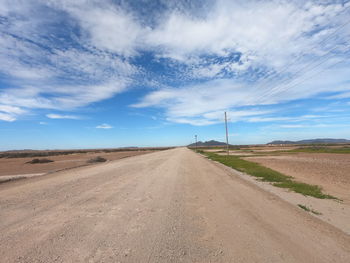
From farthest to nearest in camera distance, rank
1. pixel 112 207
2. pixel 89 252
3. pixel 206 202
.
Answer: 1. pixel 206 202
2. pixel 112 207
3. pixel 89 252

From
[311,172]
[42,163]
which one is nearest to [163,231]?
[311,172]

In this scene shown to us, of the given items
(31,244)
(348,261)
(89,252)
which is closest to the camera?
(348,261)

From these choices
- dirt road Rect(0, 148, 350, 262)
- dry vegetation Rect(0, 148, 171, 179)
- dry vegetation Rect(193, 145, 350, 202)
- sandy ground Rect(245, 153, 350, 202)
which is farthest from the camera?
dry vegetation Rect(0, 148, 171, 179)

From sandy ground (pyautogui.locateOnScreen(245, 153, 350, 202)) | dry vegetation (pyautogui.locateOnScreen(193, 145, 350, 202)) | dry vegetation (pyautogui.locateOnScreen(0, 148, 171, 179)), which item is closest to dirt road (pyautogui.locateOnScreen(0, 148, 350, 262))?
dry vegetation (pyautogui.locateOnScreen(193, 145, 350, 202))

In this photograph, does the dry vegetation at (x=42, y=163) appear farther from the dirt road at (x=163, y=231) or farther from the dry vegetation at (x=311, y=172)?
the dry vegetation at (x=311, y=172)

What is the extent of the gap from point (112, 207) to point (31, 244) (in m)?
2.89

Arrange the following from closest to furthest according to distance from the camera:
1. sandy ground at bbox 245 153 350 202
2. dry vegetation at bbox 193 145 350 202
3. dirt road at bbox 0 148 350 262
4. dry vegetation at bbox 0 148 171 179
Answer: dirt road at bbox 0 148 350 262 < dry vegetation at bbox 193 145 350 202 < sandy ground at bbox 245 153 350 202 < dry vegetation at bbox 0 148 171 179

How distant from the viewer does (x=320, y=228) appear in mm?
5410

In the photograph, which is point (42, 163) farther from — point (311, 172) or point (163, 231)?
point (311, 172)

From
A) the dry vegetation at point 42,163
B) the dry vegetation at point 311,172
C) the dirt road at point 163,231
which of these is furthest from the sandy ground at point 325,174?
the dry vegetation at point 42,163

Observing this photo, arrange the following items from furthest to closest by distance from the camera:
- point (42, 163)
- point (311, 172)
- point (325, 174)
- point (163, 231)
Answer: point (42, 163) → point (311, 172) → point (325, 174) → point (163, 231)

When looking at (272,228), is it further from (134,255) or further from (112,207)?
(112,207)

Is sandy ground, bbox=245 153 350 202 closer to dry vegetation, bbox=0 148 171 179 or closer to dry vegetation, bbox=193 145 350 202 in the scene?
dry vegetation, bbox=193 145 350 202

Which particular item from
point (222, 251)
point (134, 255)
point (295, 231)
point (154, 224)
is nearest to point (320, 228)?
point (295, 231)
